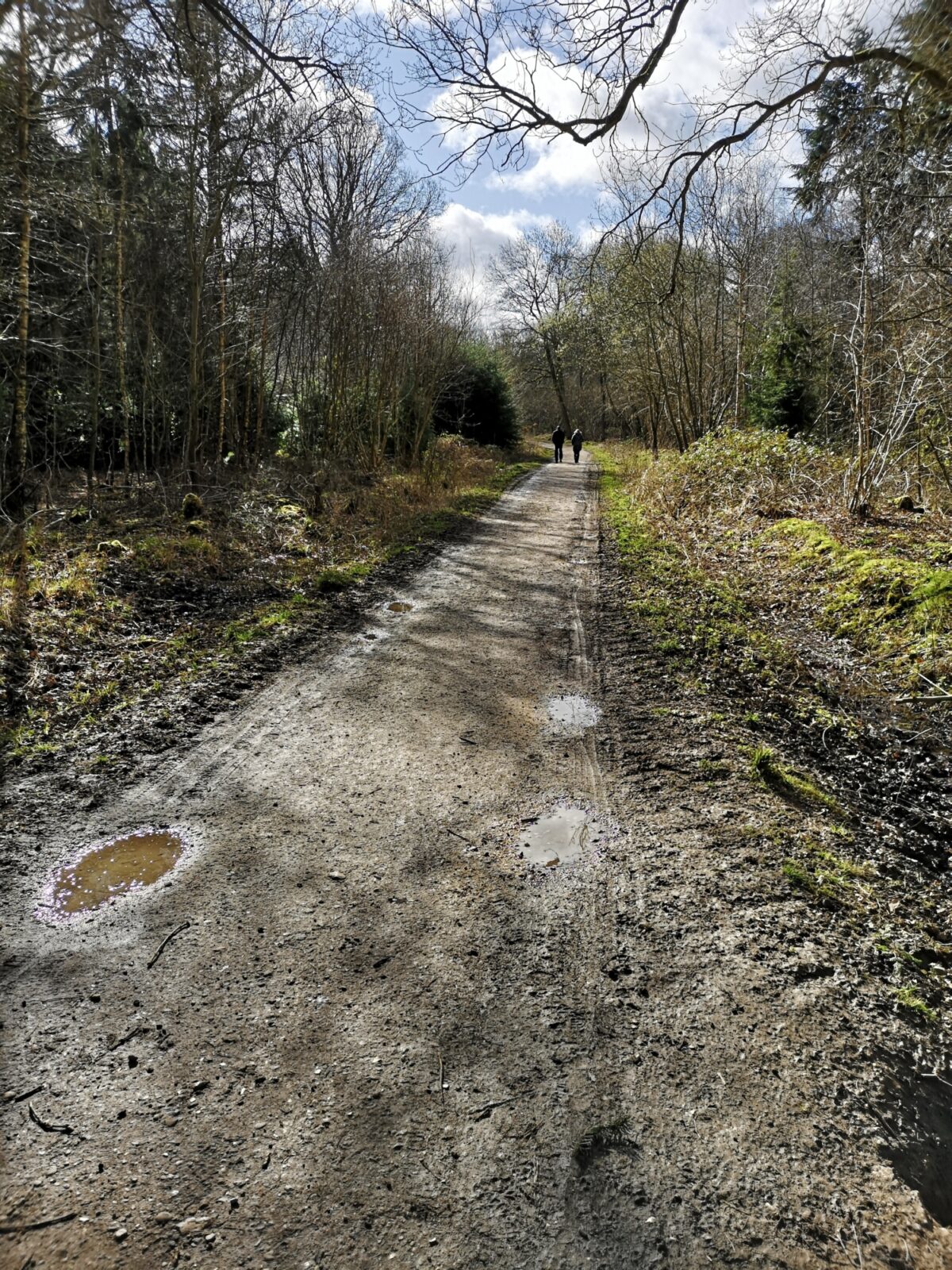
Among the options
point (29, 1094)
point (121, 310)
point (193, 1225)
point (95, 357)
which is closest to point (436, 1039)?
point (193, 1225)

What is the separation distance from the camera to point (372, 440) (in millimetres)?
17656

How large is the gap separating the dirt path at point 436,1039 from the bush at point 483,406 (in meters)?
24.5

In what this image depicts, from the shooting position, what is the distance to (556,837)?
12.7 ft

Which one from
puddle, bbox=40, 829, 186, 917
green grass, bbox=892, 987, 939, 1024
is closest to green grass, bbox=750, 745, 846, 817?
green grass, bbox=892, 987, 939, 1024

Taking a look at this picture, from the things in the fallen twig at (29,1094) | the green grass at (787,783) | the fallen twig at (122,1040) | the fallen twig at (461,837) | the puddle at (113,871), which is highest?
the green grass at (787,783)

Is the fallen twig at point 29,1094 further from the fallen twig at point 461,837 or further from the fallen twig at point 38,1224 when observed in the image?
the fallen twig at point 461,837

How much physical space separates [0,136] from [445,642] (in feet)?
18.0

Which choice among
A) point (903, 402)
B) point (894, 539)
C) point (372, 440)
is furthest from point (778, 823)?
point (372, 440)

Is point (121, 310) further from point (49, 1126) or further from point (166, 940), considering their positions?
point (49, 1126)

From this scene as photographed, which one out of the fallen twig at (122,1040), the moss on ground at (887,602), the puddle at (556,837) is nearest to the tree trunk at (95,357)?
the puddle at (556,837)

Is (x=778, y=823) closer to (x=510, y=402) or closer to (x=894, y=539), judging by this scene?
(x=894, y=539)

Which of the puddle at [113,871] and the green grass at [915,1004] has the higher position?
the puddle at [113,871]

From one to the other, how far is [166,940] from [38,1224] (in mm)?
1127

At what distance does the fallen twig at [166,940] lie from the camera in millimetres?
2920
